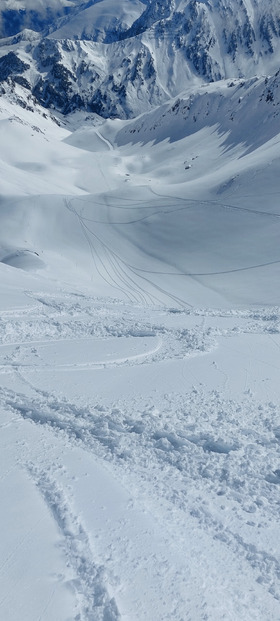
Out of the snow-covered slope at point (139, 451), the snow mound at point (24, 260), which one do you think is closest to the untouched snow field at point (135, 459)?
the snow-covered slope at point (139, 451)

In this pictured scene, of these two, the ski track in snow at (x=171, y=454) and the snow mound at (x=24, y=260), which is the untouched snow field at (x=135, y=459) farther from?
the snow mound at (x=24, y=260)

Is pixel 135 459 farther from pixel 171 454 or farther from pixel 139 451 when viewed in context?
pixel 171 454

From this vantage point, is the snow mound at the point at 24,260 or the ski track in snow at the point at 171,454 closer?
the ski track in snow at the point at 171,454

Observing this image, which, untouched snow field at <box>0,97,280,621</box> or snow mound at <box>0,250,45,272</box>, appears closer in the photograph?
untouched snow field at <box>0,97,280,621</box>

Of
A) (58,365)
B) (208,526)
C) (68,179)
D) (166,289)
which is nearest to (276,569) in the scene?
(208,526)

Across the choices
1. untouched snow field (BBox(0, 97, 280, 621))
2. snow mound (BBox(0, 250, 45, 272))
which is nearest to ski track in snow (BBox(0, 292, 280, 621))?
untouched snow field (BBox(0, 97, 280, 621))

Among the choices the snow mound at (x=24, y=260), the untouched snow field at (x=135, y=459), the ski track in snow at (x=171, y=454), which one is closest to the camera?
the untouched snow field at (x=135, y=459)

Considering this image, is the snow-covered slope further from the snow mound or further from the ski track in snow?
the snow mound

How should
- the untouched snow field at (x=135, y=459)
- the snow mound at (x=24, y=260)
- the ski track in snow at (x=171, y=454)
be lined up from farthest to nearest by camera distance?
1. the snow mound at (x=24, y=260)
2. the ski track in snow at (x=171, y=454)
3. the untouched snow field at (x=135, y=459)

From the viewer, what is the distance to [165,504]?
5.20 meters

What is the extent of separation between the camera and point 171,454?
20.4ft

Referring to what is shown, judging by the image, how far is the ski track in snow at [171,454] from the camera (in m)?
4.52

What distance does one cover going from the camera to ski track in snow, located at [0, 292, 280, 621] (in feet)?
14.8

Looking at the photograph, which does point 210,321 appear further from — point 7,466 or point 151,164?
point 151,164
